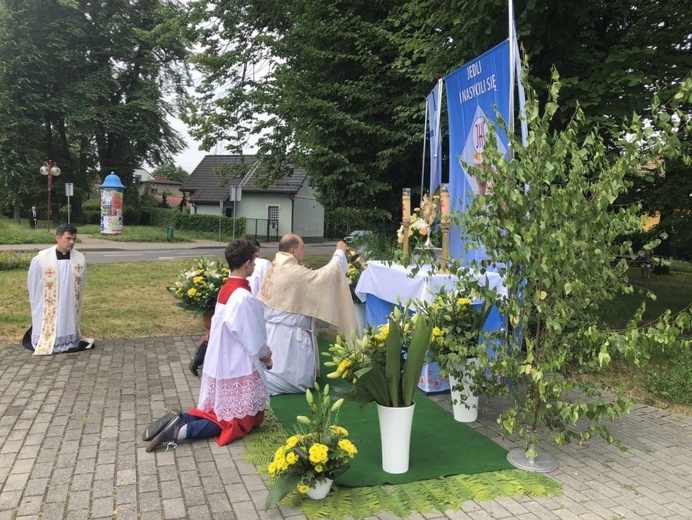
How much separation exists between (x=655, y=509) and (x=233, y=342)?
312cm

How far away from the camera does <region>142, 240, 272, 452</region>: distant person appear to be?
4188 mm

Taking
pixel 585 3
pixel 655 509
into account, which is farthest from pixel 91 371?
pixel 585 3

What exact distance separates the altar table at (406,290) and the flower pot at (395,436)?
1.21 metres

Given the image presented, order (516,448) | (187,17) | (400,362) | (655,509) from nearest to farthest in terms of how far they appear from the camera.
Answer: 1. (655,509)
2. (400,362)
3. (516,448)
4. (187,17)

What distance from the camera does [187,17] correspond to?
15875mm

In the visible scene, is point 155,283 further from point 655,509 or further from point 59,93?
point 59,93

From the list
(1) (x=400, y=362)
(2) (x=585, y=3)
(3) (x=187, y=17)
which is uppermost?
(3) (x=187, y=17)

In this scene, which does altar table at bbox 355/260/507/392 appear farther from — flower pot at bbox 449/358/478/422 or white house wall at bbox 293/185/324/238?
white house wall at bbox 293/185/324/238

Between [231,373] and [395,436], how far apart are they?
4.57 ft

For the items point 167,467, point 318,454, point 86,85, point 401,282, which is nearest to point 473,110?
point 401,282

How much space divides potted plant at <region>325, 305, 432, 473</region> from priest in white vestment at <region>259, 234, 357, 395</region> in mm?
1516

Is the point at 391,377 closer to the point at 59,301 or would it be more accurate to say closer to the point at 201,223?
the point at 59,301

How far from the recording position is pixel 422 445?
433 cm

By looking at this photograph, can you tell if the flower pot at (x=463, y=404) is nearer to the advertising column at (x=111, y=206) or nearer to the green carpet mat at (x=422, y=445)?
the green carpet mat at (x=422, y=445)
